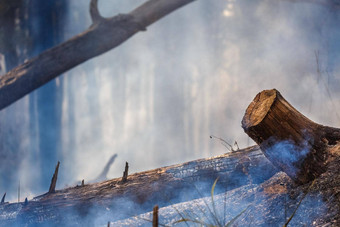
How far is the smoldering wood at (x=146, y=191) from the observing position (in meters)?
2.72

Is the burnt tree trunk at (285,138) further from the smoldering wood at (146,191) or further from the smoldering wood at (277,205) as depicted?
the smoldering wood at (146,191)

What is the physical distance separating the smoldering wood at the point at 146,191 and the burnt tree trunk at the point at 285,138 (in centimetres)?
60

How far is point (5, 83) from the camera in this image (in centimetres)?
550

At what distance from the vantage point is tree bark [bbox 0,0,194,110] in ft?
18.2

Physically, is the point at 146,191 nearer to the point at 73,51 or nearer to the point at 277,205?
the point at 277,205

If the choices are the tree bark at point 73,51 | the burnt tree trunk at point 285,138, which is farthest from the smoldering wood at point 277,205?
the tree bark at point 73,51

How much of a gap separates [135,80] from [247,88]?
4.53 meters

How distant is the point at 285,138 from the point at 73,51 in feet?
15.0

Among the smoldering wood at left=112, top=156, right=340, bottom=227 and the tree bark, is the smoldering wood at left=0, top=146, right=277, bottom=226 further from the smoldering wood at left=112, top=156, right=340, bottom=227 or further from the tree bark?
the tree bark

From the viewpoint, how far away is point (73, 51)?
18.9 feet

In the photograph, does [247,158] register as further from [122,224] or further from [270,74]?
[270,74]

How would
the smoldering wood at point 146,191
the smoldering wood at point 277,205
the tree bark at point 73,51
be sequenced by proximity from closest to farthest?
the smoldering wood at point 277,205, the smoldering wood at point 146,191, the tree bark at point 73,51

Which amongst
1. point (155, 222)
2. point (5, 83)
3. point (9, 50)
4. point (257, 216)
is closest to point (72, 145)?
point (9, 50)

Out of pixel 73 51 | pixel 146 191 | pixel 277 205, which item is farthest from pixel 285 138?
pixel 73 51
